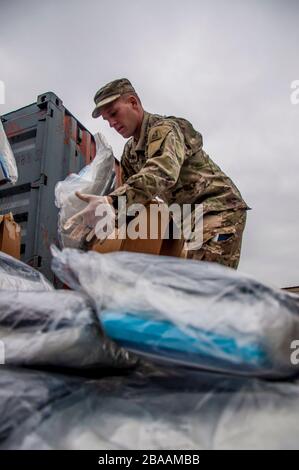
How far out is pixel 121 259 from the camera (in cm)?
66

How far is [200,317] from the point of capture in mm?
520

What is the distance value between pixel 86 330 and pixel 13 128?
7.56 ft

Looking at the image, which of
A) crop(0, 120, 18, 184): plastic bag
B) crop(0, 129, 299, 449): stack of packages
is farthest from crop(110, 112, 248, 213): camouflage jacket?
crop(0, 129, 299, 449): stack of packages

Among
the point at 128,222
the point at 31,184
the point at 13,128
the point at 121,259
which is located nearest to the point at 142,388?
the point at 121,259

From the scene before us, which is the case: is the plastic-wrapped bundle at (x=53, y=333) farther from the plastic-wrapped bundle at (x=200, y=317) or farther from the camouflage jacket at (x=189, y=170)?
the camouflage jacket at (x=189, y=170)

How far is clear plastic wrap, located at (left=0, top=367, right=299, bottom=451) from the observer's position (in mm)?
468

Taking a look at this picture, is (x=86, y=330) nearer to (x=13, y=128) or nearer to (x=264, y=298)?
(x=264, y=298)

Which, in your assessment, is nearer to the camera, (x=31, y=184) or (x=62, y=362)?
(x=62, y=362)

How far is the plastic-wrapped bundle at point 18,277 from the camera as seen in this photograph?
3.22 ft

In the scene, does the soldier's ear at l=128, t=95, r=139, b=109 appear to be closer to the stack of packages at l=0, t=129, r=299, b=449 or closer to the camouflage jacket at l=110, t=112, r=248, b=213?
the camouflage jacket at l=110, t=112, r=248, b=213

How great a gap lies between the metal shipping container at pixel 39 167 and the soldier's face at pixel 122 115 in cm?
77

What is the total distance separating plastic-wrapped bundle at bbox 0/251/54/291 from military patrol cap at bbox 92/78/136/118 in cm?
91

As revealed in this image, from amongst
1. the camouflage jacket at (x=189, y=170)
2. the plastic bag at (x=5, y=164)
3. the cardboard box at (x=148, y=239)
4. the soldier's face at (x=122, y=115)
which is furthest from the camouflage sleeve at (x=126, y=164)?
the cardboard box at (x=148, y=239)

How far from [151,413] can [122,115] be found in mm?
1446
